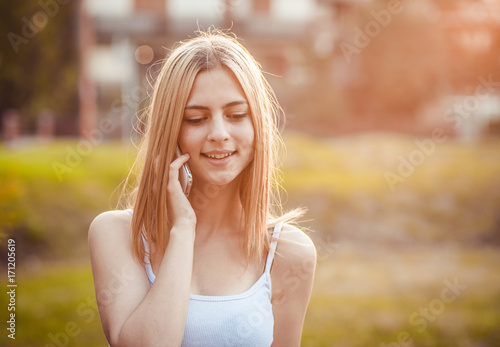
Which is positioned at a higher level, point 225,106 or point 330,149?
point 225,106

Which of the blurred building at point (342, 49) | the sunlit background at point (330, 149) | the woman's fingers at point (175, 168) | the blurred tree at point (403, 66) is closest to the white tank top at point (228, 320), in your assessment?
the woman's fingers at point (175, 168)

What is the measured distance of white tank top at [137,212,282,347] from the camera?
1.73 m

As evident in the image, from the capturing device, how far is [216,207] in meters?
2.07

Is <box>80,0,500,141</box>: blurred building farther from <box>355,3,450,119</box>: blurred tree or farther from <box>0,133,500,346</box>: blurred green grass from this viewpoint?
<box>0,133,500,346</box>: blurred green grass

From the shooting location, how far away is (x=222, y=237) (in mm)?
2055

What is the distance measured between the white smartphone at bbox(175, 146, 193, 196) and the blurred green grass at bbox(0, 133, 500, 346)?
3410 millimetres
